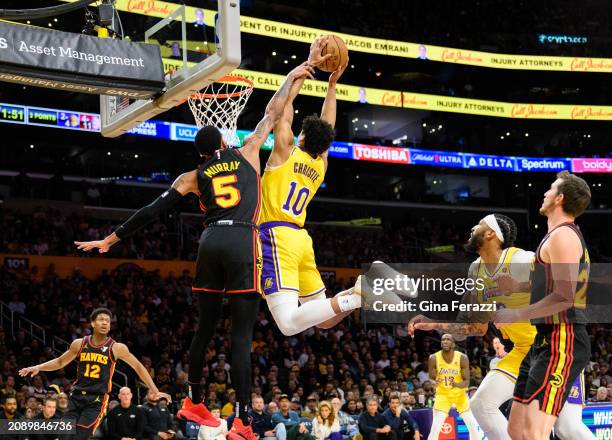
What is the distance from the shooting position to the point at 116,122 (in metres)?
8.84

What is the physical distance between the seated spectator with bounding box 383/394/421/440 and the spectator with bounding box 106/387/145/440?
4.65 meters

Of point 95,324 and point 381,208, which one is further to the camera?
point 381,208

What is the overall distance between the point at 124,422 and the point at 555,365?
9265 millimetres

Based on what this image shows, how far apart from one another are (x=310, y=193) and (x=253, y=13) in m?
25.4

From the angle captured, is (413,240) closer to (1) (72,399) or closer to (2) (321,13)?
(2) (321,13)

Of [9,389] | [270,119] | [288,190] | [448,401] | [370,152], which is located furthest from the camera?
[370,152]

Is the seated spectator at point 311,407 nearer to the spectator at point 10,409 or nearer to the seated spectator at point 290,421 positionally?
the seated spectator at point 290,421

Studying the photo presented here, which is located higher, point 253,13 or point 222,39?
point 253,13

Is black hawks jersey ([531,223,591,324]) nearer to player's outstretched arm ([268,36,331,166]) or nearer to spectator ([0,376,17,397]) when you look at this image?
player's outstretched arm ([268,36,331,166])

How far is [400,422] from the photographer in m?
15.0

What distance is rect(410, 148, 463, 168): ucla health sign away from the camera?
109 ft

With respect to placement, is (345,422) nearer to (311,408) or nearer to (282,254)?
(311,408)


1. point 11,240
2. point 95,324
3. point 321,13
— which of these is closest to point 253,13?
point 321,13

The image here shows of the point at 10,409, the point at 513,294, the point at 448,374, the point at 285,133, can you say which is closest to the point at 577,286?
the point at 513,294
